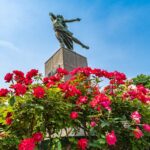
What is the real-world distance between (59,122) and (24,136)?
0.40 m

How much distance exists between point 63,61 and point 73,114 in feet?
13.3

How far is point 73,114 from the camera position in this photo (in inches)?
100

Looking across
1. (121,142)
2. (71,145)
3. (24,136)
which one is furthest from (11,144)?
(121,142)

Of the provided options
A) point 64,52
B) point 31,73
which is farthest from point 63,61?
point 31,73

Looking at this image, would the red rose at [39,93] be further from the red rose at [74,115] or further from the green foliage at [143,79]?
the green foliage at [143,79]

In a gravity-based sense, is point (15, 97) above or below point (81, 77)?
below

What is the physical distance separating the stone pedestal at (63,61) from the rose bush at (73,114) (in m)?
3.40

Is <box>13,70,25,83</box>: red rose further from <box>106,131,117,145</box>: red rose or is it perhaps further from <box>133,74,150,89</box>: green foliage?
<box>133,74,150,89</box>: green foliage

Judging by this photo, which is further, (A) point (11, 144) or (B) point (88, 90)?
(A) point (11, 144)

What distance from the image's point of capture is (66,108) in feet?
8.67

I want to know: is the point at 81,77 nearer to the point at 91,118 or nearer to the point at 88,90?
the point at 88,90

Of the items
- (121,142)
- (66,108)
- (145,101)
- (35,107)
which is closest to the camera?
→ (35,107)

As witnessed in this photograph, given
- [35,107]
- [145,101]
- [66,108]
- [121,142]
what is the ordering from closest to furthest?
[35,107] → [66,108] → [121,142] → [145,101]

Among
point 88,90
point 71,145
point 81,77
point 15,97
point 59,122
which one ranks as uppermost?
point 81,77
